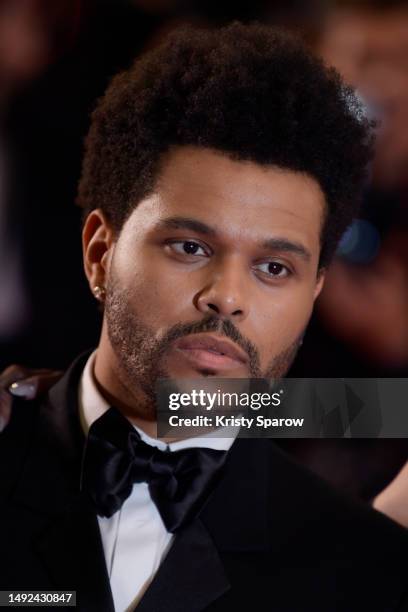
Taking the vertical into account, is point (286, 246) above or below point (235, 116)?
below

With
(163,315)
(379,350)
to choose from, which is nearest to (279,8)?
(379,350)

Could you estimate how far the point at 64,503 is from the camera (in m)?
1.81

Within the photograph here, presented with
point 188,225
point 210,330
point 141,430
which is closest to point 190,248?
point 188,225

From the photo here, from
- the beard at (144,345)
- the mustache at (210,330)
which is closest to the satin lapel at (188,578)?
the beard at (144,345)

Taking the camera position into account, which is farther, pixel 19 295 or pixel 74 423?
pixel 19 295

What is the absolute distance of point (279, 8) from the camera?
9.75ft

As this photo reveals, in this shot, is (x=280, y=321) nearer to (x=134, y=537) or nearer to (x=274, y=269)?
(x=274, y=269)

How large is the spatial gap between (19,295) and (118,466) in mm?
1128

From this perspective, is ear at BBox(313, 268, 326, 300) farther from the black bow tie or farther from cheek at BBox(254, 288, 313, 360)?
the black bow tie

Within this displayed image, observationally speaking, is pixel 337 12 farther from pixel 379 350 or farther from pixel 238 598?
pixel 238 598

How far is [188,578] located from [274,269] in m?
0.65

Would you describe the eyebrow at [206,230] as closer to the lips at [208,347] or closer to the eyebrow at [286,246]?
the eyebrow at [286,246]

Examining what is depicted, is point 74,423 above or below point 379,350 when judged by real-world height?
below

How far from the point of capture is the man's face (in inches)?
69.1
